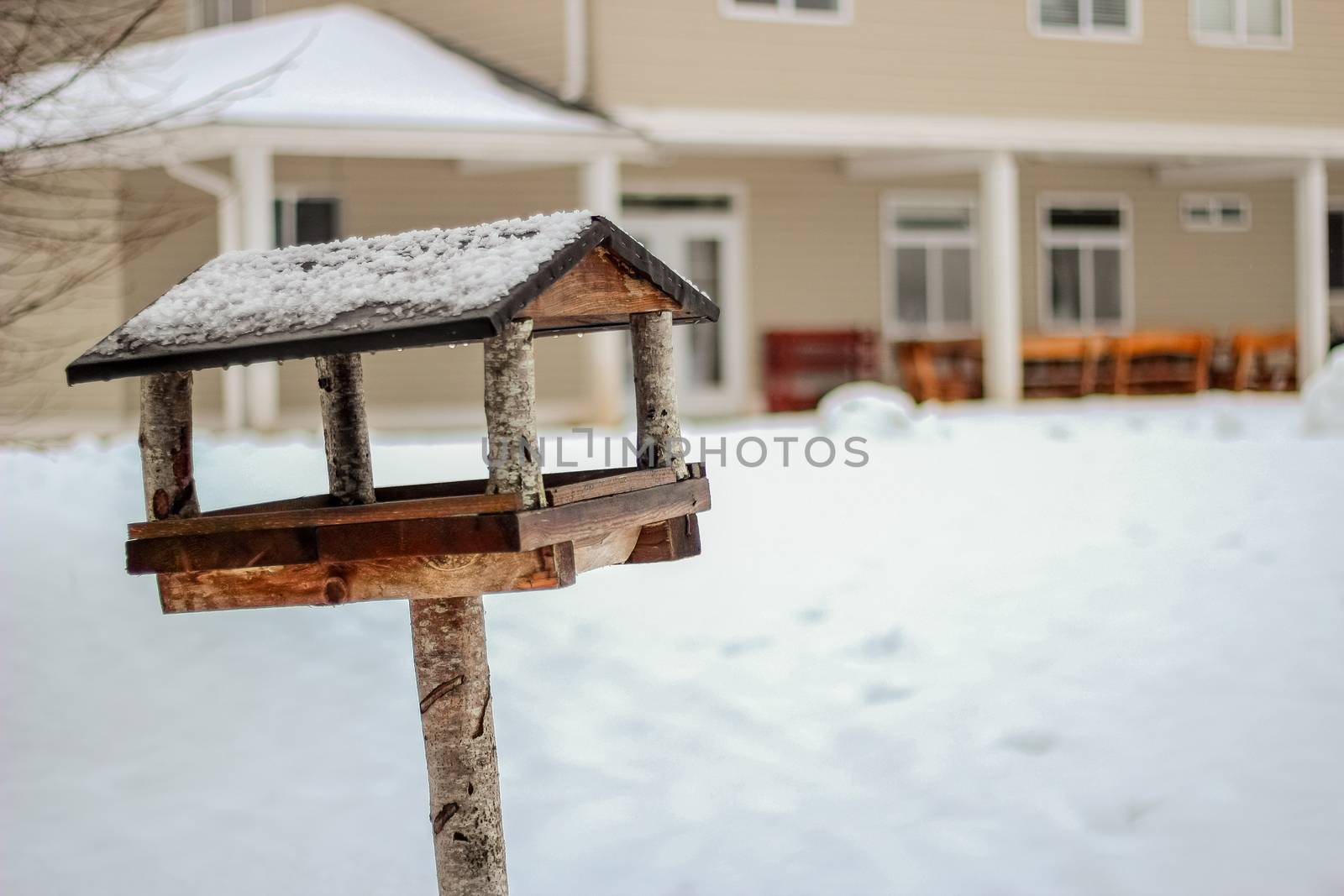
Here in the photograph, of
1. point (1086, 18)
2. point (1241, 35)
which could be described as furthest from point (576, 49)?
point (1241, 35)

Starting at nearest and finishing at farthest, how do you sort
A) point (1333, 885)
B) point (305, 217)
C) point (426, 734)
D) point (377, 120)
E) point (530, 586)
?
point (530, 586), point (426, 734), point (1333, 885), point (377, 120), point (305, 217)

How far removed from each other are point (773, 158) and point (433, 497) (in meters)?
15.1

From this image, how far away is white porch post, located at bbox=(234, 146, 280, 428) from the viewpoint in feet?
43.3

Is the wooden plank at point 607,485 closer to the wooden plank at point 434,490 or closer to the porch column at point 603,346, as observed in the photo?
the wooden plank at point 434,490

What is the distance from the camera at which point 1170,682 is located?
679 cm

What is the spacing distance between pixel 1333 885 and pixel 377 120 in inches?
403

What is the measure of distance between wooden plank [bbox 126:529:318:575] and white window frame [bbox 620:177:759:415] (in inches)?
565

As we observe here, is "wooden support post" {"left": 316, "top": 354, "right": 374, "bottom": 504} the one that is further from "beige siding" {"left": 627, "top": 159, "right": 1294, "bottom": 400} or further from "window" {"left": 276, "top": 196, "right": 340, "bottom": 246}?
"beige siding" {"left": 627, "top": 159, "right": 1294, "bottom": 400}

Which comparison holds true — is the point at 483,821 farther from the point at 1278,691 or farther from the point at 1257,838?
the point at 1278,691

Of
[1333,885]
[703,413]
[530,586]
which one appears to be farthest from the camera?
[703,413]

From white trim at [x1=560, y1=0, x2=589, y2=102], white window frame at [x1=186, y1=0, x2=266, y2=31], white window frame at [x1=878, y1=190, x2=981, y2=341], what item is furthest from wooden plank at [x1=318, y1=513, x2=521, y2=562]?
white window frame at [x1=878, y1=190, x2=981, y2=341]

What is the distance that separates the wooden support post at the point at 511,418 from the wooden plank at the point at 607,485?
59 millimetres

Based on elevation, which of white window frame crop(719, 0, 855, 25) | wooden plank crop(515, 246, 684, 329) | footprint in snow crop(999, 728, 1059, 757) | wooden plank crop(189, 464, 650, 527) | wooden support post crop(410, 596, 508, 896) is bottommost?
footprint in snow crop(999, 728, 1059, 757)

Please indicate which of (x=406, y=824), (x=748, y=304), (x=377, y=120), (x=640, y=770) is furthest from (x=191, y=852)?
(x=748, y=304)
